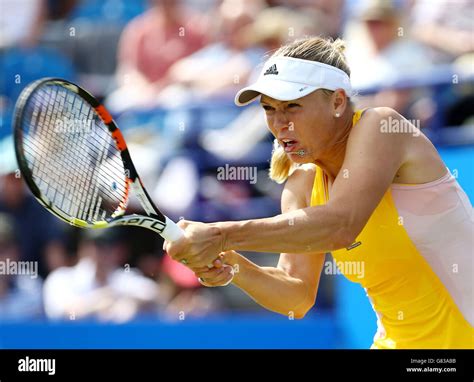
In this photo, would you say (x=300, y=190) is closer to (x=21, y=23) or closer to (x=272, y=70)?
Result: (x=272, y=70)

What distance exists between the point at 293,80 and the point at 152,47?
3538 millimetres

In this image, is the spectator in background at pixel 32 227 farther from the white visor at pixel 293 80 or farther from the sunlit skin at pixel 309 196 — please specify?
the white visor at pixel 293 80

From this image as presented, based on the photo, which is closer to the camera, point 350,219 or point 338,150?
point 350,219

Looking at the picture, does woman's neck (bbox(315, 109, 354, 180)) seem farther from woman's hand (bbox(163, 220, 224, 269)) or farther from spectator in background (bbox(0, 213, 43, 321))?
spectator in background (bbox(0, 213, 43, 321))

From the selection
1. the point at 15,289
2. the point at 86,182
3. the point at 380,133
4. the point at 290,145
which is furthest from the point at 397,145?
the point at 15,289

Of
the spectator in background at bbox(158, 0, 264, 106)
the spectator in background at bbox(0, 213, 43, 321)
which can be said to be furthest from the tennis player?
the spectator in background at bbox(0, 213, 43, 321)

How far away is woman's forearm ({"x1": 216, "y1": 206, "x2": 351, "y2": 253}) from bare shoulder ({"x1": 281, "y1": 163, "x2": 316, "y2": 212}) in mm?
479

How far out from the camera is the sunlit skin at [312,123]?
316 cm

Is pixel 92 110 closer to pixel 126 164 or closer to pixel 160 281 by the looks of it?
pixel 126 164

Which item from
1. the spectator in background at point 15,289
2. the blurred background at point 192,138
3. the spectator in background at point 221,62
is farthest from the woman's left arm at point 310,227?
the spectator in background at point 15,289

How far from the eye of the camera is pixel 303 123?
3168mm

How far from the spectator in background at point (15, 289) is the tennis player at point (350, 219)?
289 centimetres

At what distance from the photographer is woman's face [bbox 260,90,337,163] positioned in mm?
3162

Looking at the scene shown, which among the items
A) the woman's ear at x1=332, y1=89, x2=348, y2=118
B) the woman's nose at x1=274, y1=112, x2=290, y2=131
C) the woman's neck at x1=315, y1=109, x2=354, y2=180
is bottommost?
the woman's neck at x1=315, y1=109, x2=354, y2=180
